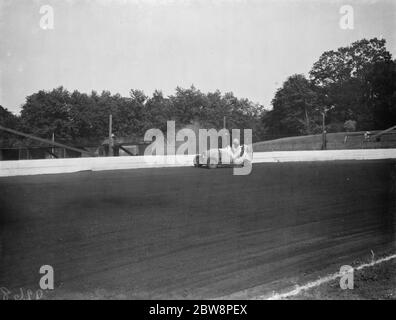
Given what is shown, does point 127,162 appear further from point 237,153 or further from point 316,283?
point 316,283

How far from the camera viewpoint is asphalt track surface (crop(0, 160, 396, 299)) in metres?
4.68

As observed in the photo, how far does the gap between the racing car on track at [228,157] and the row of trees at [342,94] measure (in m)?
34.9

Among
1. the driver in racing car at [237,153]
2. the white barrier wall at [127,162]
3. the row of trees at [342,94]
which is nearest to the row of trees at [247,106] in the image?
the row of trees at [342,94]

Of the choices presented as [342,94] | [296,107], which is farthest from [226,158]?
[296,107]

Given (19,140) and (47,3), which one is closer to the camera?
(47,3)

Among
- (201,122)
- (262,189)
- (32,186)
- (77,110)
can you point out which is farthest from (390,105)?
(32,186)

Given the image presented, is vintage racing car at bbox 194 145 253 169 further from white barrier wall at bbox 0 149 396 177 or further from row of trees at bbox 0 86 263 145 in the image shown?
row of trees at bbox 0 86 263 145

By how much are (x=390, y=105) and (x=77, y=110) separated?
39928 mm

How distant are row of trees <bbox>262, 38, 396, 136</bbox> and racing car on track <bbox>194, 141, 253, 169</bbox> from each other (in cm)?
3489

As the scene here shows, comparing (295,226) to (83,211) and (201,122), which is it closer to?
(83,211)

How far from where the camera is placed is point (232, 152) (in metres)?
20.2

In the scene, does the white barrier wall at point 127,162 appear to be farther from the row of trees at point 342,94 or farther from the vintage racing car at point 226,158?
the row of trees at point 342,94

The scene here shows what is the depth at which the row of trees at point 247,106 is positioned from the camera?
168 ft

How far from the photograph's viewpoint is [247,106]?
87125 mm
